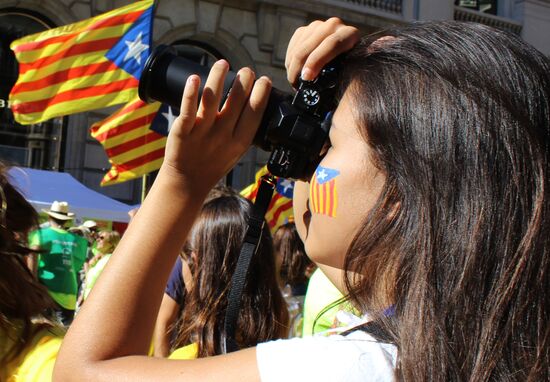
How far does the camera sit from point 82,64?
712cm

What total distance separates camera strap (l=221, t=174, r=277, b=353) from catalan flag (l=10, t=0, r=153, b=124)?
19.8 feet

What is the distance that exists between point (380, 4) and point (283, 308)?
1327cm

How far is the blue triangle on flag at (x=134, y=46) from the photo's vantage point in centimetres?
707

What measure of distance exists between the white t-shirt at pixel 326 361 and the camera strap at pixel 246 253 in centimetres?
25

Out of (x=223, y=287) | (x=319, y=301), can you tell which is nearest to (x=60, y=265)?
(x=319, y=301)

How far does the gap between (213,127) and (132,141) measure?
6391 mm

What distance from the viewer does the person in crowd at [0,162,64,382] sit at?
162cm

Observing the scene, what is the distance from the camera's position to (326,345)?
94cm

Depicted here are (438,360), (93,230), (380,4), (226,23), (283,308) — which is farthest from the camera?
(380,4)

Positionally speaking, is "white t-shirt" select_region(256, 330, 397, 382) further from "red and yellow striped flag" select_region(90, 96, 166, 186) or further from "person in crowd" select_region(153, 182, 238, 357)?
"red and yellow striped flag" select_region(90, 96, 166, 186)

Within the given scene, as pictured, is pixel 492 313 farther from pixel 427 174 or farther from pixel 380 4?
pixel 380 4

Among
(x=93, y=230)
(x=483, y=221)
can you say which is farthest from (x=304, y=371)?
(x=93, y=230)

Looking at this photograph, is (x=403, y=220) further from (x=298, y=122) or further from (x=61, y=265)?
(x=61, y=265)

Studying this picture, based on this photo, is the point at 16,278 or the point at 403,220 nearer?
the point at 403,220
